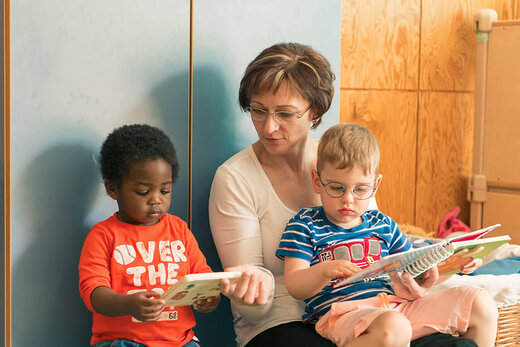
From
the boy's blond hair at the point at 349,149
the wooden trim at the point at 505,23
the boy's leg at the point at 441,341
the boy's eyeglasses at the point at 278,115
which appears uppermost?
the wooden trim at the point at 505,23

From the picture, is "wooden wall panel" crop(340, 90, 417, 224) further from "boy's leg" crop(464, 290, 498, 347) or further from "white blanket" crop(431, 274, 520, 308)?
"boy's leg" crop(464, 290, 498, 347)

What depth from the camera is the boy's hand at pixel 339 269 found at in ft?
4.59

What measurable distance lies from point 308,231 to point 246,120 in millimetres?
462

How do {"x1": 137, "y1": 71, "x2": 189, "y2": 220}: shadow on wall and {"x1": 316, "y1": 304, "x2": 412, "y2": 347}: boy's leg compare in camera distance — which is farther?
{"x1": 137, "y1": 71, "x2": 189, "y2": 220}: shadow on wall

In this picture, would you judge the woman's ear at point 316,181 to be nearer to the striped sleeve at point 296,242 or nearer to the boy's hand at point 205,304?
the striped sleeve at point 296,242

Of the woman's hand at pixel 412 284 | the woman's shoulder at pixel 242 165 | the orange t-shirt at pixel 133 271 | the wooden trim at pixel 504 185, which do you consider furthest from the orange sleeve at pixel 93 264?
the wooden trim at pixel 504 185

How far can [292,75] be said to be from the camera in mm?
1693

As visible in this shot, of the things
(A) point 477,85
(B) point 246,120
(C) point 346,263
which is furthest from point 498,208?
(C) point 346,263

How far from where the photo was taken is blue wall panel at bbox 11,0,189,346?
4.60ft

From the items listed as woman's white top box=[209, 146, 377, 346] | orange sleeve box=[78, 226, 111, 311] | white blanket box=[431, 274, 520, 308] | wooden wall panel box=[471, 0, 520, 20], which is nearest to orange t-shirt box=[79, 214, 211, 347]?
orange sleeve box=[78, 226, 111, 311]

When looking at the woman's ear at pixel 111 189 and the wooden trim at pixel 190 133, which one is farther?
the wooden trim at pixel 190 133

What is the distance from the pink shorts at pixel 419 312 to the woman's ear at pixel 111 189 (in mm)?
579

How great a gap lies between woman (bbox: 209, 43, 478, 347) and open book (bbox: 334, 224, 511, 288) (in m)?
0.32

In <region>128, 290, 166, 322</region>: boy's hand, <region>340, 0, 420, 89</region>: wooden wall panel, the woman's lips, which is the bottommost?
<region>128, 290, 166, 322</region>: boy's hand
